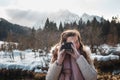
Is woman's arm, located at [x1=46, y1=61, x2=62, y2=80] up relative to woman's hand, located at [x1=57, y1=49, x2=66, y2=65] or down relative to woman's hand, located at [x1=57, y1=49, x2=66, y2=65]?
down

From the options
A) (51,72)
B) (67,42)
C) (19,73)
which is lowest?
(19,73)

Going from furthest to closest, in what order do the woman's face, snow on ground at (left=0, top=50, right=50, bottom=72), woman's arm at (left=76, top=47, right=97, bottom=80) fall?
snow on ground at (left=0, top=50, right=50, bottom=72) < the woman's face < woman's arm at (left=76, top=47, right=97, bottom=80)

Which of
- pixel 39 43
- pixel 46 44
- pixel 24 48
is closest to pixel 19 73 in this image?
pixel 46 44

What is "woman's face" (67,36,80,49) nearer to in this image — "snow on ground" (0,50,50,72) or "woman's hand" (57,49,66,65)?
"woman's hand" (57,49,66,65)

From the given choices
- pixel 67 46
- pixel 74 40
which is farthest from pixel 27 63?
pixel 67 46

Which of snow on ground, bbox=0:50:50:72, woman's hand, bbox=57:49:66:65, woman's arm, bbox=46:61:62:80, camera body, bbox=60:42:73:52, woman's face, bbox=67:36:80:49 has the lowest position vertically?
snow on ground, bbox=0:50:50:72

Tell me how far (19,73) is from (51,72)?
23.6 metres

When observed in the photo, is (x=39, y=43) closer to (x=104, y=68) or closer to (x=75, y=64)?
(x=104, y=68)

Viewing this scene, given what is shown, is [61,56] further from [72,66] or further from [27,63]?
[27,63]

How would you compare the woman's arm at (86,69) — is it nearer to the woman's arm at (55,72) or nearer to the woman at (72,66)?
the woman at (72,66)

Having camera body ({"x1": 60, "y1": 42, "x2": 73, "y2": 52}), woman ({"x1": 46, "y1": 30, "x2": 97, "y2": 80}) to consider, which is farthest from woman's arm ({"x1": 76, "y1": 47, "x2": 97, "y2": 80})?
camera body ({"x1": 60, "y1": 42, "x2": 73, "y2": 52})

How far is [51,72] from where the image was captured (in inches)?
119

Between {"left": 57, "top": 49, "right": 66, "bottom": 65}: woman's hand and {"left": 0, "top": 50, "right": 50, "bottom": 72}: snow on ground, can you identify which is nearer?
{"left": 57, "top": 49, "right": 66, "bottom": 65}: woman's hand

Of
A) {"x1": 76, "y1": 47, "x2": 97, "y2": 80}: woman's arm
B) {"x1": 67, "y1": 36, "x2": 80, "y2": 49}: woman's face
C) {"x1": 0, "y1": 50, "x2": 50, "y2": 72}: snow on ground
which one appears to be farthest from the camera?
{"x1": 0, "y1": 50, "x2": 50, "y2": 72}: snow on ground
